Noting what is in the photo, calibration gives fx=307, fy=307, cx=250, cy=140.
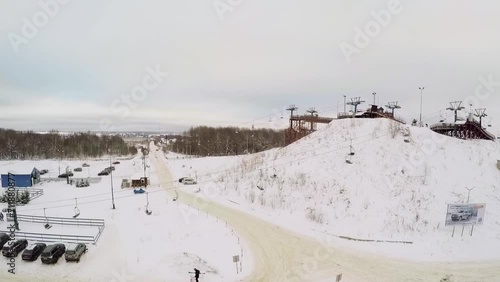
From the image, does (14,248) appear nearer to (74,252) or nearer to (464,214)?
(74,252)

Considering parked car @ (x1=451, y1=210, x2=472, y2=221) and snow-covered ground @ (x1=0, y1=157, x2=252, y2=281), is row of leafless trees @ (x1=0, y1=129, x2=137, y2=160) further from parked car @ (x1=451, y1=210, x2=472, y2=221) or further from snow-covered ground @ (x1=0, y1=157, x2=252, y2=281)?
parked car @ (x1=451, y1=210, x2=472, y2=221)

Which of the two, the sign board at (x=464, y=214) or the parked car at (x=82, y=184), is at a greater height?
the sign board at (x=464, y=214)

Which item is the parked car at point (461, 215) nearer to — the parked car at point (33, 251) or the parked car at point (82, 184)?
the parked car at point (33, 251)

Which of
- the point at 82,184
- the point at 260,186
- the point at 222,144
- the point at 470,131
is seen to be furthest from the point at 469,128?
the point at 222,144

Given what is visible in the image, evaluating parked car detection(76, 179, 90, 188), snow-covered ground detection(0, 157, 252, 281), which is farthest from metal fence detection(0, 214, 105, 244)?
parked car detection(76, 179, 90, 188)

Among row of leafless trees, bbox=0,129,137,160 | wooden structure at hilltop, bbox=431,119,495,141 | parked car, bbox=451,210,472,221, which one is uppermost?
wooden structure at hilltop, bbox=431,119,495,141

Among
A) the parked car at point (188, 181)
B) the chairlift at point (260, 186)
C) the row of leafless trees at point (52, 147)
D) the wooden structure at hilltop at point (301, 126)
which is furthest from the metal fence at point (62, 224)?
the row of leafless trees at point (52, 147)

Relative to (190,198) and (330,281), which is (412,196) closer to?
(330,281)
